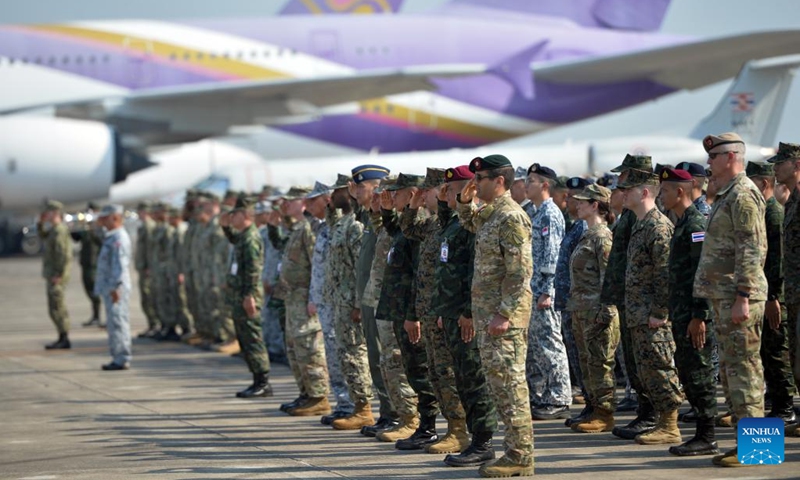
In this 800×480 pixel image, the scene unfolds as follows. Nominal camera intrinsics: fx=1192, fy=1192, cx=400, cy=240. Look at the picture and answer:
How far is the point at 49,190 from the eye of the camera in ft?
90.6

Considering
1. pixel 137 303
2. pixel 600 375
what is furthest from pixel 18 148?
pixel 600 375

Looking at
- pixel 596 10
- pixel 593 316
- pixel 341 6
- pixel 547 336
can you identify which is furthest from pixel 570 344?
pixel 341 6

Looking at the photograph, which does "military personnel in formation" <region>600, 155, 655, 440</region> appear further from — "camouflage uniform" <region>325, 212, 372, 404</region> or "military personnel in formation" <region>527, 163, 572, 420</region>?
"camouflage uniform" <region>325, 212, 372, 404</region>

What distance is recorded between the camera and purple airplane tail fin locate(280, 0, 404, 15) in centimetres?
3950

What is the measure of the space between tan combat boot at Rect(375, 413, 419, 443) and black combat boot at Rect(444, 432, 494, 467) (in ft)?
3.40

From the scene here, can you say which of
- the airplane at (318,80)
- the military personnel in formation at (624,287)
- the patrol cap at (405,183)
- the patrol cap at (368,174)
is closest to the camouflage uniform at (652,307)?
the military personnel in formation at (624,287)

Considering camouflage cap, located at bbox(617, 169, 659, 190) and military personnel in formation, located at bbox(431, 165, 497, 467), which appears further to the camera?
camouflage cap, located at bbox(617, 169, 659, 190)

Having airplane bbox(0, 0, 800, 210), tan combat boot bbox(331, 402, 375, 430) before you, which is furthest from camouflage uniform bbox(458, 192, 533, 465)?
airplane bbox(0, 0, 800, 210)

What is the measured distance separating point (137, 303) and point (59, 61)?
840cm

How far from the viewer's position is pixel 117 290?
13422 millimetres

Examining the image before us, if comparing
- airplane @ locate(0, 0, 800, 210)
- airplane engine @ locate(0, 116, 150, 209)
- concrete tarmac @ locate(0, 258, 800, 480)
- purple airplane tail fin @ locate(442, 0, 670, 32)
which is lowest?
concrete tarmac @ locate(0, 258, 800, 480)

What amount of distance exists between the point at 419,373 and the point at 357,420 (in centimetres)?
123

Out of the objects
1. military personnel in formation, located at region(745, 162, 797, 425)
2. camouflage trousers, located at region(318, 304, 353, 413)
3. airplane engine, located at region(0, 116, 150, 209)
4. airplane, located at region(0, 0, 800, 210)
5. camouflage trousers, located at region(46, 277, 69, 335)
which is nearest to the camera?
military personnel in formation, located at region(745, 162, 797, 425)

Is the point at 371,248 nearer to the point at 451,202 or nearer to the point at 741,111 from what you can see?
the point at 451,202
